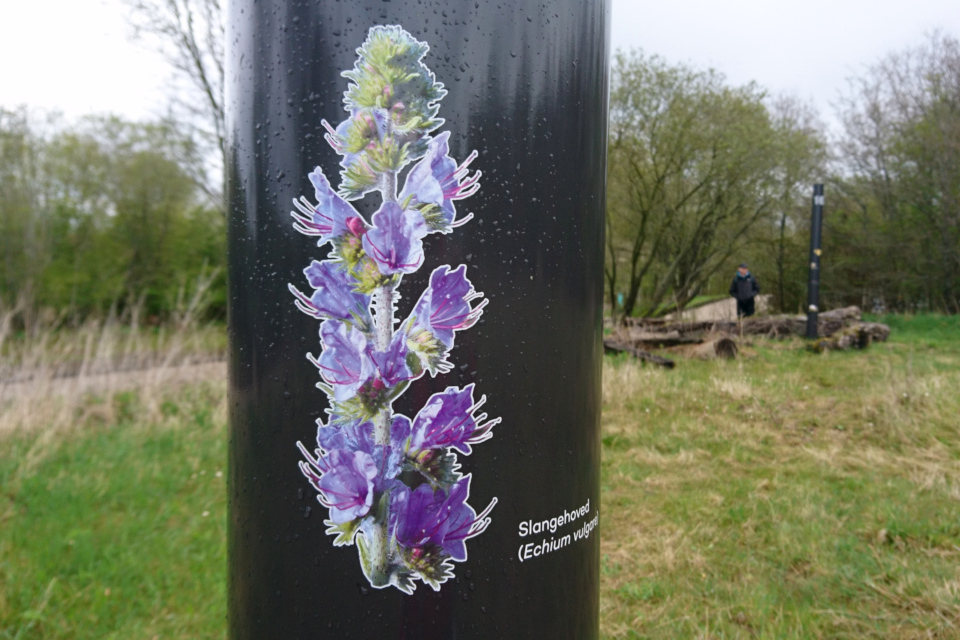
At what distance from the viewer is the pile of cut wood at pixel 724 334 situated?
10586 mm

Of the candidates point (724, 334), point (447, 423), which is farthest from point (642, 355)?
point (447, 423)

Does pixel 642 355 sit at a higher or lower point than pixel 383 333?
lower

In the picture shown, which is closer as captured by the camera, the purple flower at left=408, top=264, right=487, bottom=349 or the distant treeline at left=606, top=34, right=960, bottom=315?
the purple flower at left=408, top=264, right=487, bottom=349

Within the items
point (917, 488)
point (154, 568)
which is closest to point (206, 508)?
point (154, 568)

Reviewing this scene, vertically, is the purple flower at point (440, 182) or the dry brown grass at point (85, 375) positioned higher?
the purple flower at point (440, 182)

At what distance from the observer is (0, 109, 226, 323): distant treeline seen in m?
18.1

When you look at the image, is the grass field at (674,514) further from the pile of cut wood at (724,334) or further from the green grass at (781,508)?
the pile of cut wood at (724,334)

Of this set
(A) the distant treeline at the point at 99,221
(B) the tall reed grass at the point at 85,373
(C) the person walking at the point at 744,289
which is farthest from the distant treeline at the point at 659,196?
(B) the tall reed grass at the point at 85,373

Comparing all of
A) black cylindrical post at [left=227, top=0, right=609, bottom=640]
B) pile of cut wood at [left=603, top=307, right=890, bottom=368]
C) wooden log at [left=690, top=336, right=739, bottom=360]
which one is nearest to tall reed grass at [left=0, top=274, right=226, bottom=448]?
black cylindrical post at [left=227, top=0, right=609, bottom=640]

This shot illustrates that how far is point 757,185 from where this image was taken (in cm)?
1944

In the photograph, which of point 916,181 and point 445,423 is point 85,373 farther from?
point 916,181

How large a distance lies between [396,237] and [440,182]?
14 centimetres

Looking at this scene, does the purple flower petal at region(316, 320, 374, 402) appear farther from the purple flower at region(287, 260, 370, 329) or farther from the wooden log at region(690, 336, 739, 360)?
the wooden log at region(690, 336, 739, 360)

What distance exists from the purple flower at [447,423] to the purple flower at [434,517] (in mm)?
79
